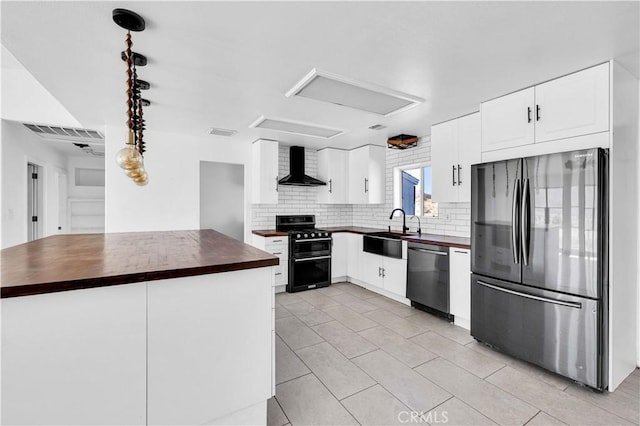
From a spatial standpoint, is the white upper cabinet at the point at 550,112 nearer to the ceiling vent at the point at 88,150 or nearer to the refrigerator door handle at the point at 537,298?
the refrigerator door handle at the point at 537,298

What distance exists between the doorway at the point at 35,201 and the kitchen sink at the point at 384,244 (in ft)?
18.0

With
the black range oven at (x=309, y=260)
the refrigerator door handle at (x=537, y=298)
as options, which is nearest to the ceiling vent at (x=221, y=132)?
the black range oven at (x=309, y=260)

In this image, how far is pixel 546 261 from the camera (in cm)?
223

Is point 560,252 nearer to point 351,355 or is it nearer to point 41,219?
point 351,355

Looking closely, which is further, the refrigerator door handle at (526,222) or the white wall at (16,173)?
the white wall at (16,173)

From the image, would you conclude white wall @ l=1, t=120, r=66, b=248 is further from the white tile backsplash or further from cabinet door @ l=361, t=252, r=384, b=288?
cabinet door @ l=361, t=252, r=384, b=288

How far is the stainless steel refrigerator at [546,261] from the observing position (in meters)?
2.01

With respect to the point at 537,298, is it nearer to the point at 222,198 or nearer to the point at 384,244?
the point at 384,244

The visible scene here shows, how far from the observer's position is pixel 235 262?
161cm

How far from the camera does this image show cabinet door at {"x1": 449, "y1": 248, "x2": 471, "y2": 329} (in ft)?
9.94

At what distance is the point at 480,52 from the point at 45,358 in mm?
2865

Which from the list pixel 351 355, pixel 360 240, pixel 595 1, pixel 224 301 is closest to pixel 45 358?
pixel 224 301

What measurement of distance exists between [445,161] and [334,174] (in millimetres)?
2123

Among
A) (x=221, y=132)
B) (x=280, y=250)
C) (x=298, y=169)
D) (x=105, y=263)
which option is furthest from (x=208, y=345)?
(x=298, y=169)
